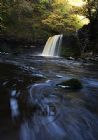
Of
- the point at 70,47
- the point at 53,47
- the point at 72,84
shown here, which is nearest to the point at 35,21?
the point at 53,47

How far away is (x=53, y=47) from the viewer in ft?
69.2

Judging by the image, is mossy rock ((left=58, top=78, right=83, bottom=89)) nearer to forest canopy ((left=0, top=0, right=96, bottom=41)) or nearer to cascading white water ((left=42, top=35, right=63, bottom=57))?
cascading white water ((left=42, top=35, right=63, bottom=57))

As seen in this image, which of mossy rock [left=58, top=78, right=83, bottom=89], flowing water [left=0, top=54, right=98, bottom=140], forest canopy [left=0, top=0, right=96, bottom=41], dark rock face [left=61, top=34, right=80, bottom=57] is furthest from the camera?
forest canopy [left=0, top=0, right=96, bottom=41]

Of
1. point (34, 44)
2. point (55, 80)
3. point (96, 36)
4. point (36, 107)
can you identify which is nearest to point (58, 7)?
point (34, 44)

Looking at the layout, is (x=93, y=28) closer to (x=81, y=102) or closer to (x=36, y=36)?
(x=36, y=36)

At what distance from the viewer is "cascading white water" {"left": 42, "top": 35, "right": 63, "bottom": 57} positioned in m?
20.8

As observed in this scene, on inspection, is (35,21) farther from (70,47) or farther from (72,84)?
(72,84)

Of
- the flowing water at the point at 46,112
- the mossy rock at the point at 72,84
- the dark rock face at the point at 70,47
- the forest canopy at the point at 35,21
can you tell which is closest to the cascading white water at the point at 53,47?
the dark rock face at the point at 70,47

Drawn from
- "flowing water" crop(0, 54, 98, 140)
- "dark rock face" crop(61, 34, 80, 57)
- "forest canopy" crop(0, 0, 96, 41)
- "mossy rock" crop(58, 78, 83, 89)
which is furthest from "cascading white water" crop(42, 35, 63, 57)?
"mossy rock" crop(58, 78, 83, 89)

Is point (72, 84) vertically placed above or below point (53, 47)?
above

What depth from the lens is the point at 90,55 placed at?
18516 mm

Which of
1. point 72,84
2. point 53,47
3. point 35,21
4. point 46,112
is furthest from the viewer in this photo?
point 35,21

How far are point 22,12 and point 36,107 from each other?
61.5ft

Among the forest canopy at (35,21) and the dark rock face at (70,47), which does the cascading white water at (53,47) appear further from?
the forest canopy at (35,21)
